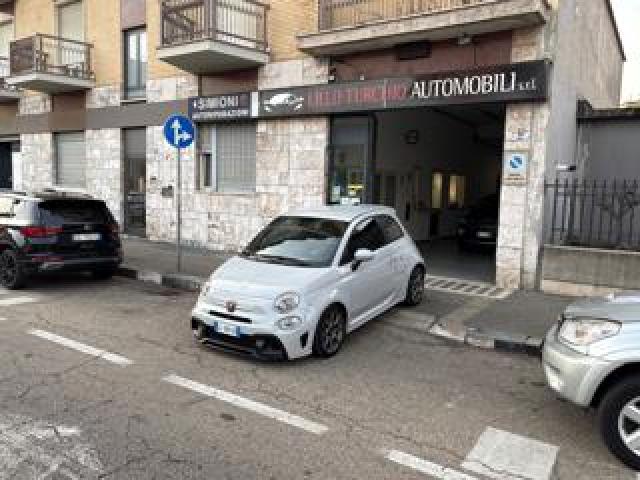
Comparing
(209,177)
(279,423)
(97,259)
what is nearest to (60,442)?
(279,423)

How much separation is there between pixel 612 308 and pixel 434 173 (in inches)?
530

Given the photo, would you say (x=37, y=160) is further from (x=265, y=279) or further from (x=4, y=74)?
(x=265, y=279)

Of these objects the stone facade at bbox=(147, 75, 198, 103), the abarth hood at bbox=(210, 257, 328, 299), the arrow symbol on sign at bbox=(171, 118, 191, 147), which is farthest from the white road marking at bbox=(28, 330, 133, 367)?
the stone facade at bbox=(147, 75, 198, 103)

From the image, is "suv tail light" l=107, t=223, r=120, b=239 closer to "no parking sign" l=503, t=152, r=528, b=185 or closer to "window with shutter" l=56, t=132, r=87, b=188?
"no parking sign" l=503, t=152, r=528, b=185

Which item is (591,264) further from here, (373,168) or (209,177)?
(209,177)

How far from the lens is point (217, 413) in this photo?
4.45m

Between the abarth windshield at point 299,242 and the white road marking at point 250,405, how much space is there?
1802 mm

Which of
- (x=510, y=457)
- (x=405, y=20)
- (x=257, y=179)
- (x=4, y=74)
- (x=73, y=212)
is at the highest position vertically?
(x=4, y=74)

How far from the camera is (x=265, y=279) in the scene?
575 cm

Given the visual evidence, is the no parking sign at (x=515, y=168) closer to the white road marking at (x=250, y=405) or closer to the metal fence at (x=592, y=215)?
the metal fence at (x=592, y=215)

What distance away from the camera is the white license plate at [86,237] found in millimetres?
9039

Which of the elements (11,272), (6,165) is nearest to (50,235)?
(11,272)

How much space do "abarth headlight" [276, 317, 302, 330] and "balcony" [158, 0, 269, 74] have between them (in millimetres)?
7845

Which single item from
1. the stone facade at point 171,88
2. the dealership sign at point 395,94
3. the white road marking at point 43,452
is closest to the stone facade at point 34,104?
the stone facade at point 171,88
